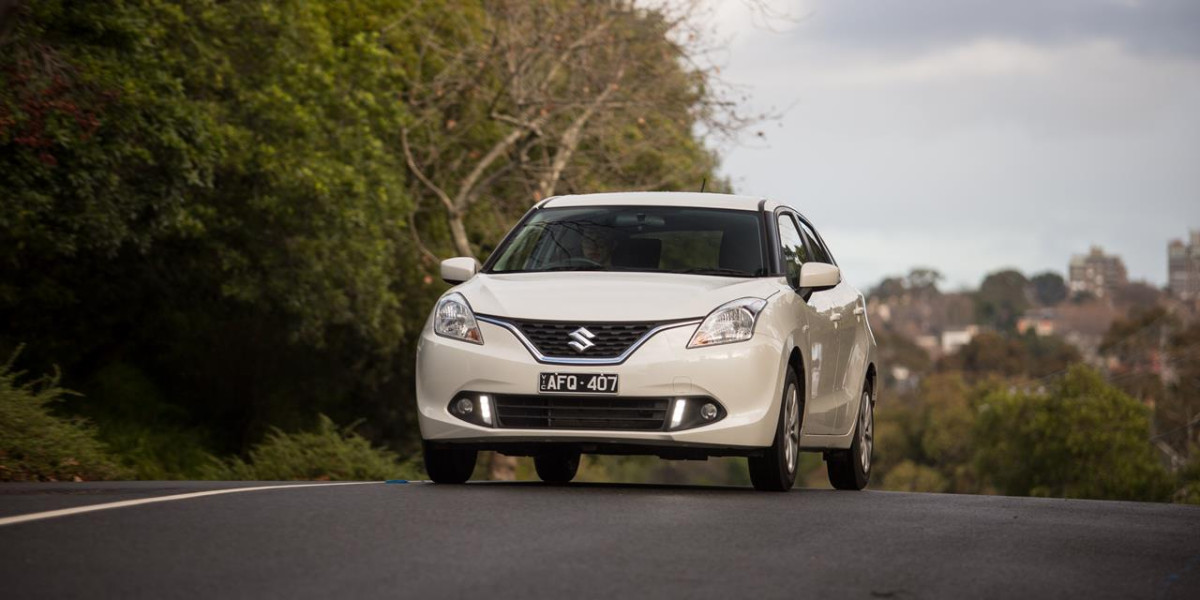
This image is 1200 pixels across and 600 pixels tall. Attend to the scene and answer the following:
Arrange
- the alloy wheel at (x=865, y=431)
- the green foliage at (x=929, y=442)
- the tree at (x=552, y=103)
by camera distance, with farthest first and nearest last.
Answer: the green foliage at (x=929, y=442)
the tree at (x=552, y=103)
the alloy wheel at (x=865, y=431)

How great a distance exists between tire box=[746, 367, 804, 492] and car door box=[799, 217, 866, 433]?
122 cm

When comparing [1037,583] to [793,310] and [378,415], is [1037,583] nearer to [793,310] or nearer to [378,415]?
[793,310]

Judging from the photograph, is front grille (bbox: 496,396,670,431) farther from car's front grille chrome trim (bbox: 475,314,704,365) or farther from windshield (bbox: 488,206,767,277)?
windshield (bbox: 488,206,767,277)

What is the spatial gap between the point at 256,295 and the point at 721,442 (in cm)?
1813

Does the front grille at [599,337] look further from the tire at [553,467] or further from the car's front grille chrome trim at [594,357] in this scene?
the tire at [553,467]

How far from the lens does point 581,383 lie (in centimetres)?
1035

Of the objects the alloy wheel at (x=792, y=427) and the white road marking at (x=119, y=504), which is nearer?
the white road marking at (x=119, y=504)

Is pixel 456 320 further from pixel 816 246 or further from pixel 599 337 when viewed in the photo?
pixel 816 246

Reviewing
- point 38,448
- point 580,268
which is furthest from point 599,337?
point 38,448

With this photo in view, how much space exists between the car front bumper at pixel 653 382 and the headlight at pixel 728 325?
46mm

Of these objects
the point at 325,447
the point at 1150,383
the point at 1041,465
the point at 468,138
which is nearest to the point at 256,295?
the point at 468,138

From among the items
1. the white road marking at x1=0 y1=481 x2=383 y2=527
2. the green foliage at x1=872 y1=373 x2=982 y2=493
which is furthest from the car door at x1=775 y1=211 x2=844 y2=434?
the green foliage at x1=872 y1=373 x2=982 y2=493

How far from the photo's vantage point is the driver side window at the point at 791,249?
38.5ft

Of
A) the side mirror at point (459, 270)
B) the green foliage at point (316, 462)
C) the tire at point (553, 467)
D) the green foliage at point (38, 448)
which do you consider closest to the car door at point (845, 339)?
the tire at point (553, 467)
